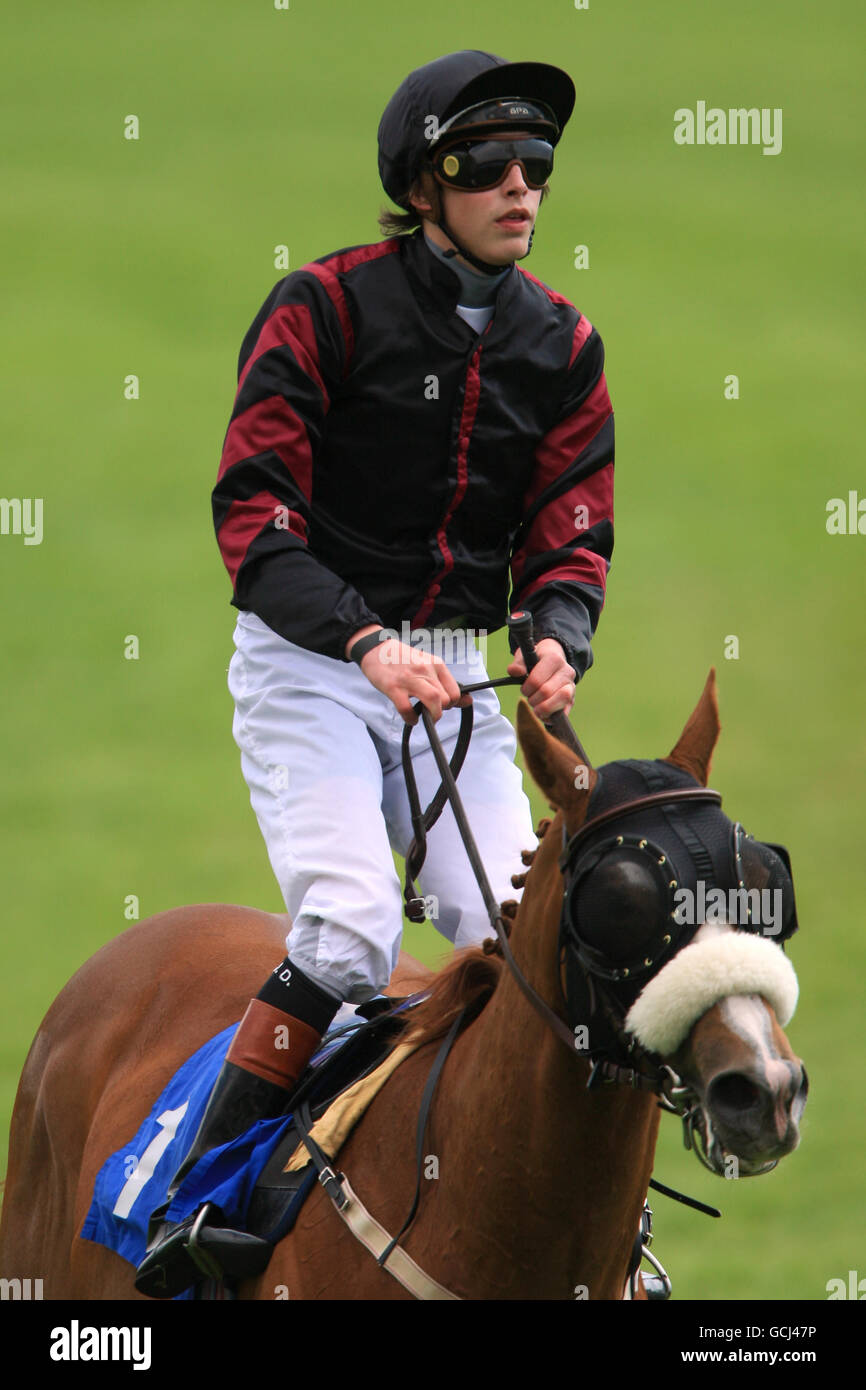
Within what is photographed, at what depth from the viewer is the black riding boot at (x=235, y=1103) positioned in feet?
11.6

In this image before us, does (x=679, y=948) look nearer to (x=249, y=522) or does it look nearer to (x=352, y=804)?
(x=352, y=804)

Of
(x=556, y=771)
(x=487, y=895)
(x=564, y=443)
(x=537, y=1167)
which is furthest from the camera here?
(x=564, y=443)

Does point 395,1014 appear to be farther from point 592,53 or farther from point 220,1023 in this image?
point 592,53

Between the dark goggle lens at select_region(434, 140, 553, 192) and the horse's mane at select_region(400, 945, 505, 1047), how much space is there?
4.75ft

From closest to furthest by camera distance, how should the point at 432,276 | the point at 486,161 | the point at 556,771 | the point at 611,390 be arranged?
1. the point at 556,771
2. the point at 486,161
3. the point at 432,276
4. the point at 611,390

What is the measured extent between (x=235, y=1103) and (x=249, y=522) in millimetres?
1116

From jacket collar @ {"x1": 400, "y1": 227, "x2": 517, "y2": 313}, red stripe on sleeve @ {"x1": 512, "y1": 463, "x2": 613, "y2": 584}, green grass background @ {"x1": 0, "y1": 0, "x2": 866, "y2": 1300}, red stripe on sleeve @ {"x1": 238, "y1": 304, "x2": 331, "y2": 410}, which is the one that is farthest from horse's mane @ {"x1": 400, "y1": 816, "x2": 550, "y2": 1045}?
green grass background @ {"x1": 0, "y1": 0, "x2": 866, "y2": 1300}

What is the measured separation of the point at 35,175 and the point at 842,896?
567 inches

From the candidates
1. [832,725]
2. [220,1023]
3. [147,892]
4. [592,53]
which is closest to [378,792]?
[220,1023]

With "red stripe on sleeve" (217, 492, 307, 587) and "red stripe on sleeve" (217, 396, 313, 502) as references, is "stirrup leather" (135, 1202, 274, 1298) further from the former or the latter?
"red stripe on sleeve" (217, 396, 313, 502)

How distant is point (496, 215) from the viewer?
→ 3629 millimetres

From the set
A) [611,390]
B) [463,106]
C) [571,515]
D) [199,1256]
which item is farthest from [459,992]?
[611,390]

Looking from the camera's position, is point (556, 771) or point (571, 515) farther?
point (571, 515)

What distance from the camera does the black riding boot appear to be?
3543 mm
